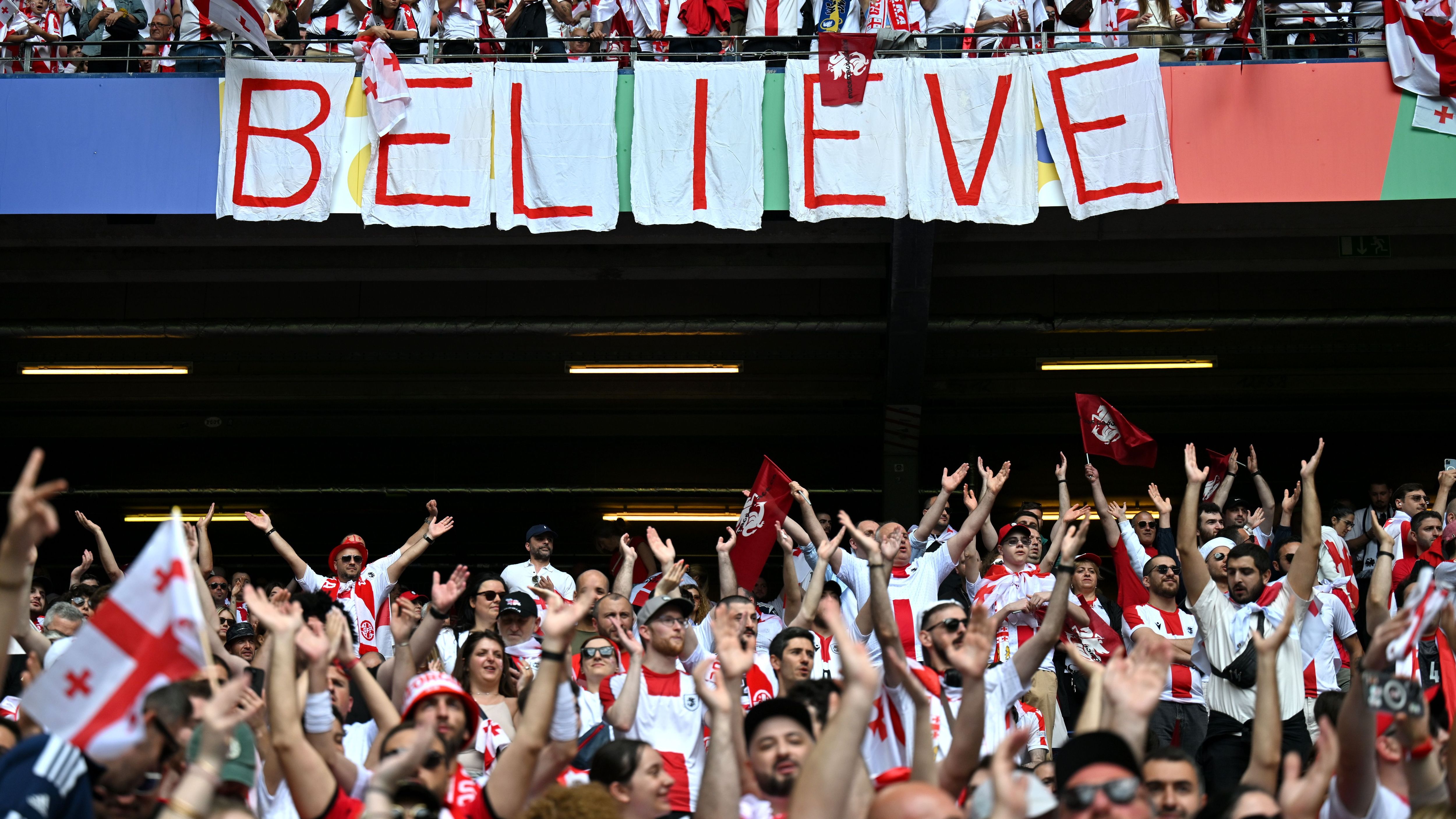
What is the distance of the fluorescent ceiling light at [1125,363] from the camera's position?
51.3 ft

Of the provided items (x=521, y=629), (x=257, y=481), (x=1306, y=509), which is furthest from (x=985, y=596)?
(x=257, y=481)

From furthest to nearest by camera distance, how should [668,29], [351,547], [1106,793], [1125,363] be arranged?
[1125,363] → [668,29] → [351,547] → [1106,793]

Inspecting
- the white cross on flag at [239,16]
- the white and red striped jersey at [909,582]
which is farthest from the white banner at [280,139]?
the white and red striped jersey at [909,582]

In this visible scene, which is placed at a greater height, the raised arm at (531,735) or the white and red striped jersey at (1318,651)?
the raised arm at (531,735)

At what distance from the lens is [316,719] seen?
473 centimetres

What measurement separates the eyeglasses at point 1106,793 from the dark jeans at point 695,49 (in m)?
9.00

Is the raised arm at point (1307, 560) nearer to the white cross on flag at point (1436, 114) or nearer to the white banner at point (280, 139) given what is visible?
the white cross on flag at point (1436, 114)

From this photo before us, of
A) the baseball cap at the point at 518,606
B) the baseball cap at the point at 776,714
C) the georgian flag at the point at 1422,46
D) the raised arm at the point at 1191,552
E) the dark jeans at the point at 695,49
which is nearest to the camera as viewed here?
the baseball cap at the point at 776,714

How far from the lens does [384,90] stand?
11.1m

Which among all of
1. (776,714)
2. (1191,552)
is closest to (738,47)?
(1191,552)

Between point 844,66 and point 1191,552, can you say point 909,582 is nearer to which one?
point 1191,552

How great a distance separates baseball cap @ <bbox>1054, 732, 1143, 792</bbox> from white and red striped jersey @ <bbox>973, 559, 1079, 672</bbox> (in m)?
4.59

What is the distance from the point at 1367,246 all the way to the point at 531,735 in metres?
11.0

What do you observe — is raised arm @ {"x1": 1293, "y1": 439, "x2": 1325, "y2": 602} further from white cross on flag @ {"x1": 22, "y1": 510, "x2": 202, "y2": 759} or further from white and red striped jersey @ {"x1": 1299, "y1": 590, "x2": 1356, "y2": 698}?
white cross on flag @ {"x1": 22, "y1": 510, "x2": 202, "y2": 759}
